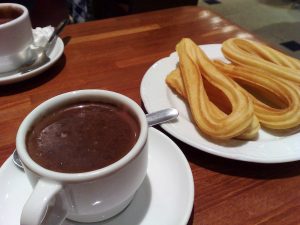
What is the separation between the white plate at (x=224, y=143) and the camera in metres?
0.41

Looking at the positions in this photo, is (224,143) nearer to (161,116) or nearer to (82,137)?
(161,116)

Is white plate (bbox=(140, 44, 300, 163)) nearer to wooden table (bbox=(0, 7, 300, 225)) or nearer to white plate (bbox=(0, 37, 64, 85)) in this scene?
wooden table (bbox=(0, 7, 300, 225))

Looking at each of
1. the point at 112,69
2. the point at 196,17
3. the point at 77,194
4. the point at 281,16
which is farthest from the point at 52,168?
the point at 281,16

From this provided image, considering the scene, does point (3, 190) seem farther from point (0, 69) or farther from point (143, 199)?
point (0, 69)

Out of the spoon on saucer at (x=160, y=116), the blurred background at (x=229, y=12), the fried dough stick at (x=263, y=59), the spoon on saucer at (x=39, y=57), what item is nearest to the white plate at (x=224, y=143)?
the spoon on saucer at (x=160, y=116)

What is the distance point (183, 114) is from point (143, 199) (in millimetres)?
177

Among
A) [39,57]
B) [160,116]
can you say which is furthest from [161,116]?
[39,57]

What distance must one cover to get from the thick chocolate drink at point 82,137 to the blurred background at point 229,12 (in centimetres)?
57

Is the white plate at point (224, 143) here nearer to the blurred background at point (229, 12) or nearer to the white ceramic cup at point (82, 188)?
the white ceramic cup at point (82, 188)

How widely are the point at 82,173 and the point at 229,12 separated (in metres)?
2.16

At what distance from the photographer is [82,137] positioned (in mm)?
338

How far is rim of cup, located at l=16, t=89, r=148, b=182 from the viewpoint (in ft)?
0.93

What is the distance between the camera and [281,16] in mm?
2215

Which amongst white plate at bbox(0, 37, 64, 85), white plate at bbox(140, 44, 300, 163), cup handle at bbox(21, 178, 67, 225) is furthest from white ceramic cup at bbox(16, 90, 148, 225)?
white plate at bbox(0, 37, 64, 85)
